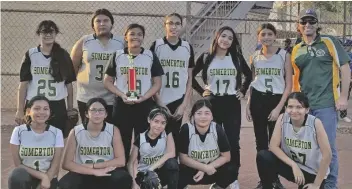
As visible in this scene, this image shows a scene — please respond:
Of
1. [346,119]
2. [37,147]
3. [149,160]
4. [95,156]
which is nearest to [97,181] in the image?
[95,156]

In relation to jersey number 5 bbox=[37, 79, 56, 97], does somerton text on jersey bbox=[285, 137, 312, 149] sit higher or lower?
lower

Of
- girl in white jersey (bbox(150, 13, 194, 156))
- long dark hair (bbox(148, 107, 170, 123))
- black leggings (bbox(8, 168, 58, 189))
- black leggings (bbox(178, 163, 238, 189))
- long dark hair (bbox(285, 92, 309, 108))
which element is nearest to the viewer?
black leggings (bbox(8, 168, 58, 189))

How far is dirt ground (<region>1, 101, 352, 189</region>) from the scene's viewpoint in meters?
5.80

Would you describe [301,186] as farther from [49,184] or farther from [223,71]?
[49,184]

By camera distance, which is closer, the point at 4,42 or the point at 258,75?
the point at 258,75

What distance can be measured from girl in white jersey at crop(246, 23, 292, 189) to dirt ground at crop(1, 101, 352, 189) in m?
0.61

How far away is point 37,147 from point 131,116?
111 centimetres

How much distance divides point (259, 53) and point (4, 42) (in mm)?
7211

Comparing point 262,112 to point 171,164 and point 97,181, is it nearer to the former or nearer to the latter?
point 171,164

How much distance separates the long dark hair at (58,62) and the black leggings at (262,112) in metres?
2.24

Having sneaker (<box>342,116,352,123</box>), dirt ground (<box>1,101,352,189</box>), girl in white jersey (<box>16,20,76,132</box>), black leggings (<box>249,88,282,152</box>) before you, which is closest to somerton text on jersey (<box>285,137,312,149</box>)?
black leggings (<box>249,88,282,152</box>)

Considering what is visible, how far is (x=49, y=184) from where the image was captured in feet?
14.4

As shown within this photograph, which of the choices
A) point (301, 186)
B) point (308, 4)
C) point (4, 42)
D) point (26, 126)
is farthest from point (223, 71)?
point (308, 4)

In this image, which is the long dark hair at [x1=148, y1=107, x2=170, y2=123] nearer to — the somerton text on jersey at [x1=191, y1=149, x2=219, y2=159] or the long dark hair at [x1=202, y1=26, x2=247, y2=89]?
the somerton text on jersey at [x1=191, y1=149, x2=219, y2=159]
